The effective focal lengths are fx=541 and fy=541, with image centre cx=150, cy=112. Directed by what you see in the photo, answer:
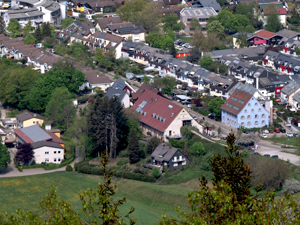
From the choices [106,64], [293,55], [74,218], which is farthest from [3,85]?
[74,218]

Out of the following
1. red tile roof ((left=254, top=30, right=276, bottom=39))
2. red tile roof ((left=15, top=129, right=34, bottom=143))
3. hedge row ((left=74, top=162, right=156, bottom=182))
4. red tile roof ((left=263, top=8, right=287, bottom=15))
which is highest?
red tile roof ((left=263, top=8, right=287, bottom=15))

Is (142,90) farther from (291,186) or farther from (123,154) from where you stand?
(291,186)

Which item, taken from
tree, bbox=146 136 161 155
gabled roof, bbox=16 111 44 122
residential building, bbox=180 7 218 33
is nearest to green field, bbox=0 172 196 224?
tree, bbox=146 136 161 155

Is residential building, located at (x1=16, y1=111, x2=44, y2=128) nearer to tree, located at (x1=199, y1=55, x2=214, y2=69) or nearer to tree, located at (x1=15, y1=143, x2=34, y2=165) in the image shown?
tree, located at (x1=15, y1=143, x2=34, y2=165)

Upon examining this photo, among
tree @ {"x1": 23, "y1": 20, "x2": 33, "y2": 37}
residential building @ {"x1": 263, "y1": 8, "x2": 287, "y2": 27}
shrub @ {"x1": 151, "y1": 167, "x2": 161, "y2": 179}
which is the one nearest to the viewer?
shrub @ {"x1": 151, "y1": 167, "x2": 161, "y2": 179}

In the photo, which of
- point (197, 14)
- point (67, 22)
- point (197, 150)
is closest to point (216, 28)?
point (197, 14)

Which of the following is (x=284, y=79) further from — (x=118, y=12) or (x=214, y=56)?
(x=118, y=12)

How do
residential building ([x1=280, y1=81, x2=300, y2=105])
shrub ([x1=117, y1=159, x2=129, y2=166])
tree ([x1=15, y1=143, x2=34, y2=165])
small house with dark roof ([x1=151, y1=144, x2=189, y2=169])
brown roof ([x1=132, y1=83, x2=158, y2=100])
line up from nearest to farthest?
1. small house with dark roof ([x1=151, y1=144, x2=189, y2=169])
2. shrub ([x1=117, y1=159, x2=129, y2=166])
3. tree ([x1=15, y1=143, x2=34, y2=165])
4. brown roof ([x1=132, y1=83, x2=158, y2=100])
5. residential building ([x1=280, y1=81, x2=300, y2=105])
